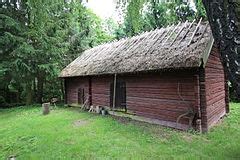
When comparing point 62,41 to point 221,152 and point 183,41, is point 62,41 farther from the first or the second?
point 221,152

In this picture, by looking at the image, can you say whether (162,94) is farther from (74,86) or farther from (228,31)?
(228,31)

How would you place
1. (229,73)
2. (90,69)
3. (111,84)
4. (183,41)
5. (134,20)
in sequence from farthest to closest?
(90,69), (111,84), (183,41), (134,20), (229,73)

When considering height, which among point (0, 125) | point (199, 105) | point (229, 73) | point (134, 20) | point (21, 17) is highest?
point (21, 17)

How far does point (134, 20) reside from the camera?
153 inches

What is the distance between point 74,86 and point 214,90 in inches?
480

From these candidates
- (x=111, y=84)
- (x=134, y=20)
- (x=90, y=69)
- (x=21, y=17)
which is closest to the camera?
(x=134, y=20)

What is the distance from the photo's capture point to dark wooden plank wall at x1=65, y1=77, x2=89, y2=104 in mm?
20472

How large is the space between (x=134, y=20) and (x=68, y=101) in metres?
20.7

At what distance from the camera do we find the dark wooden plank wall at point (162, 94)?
12180mm

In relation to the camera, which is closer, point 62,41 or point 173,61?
point 173,61

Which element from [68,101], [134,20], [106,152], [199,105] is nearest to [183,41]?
[199,105]

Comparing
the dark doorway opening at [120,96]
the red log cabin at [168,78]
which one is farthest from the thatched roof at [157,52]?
the dark doorway opening at [120,96]

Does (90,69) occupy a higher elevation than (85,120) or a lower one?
higher

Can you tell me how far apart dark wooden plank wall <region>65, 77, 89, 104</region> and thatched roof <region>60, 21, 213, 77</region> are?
922 millimetres
